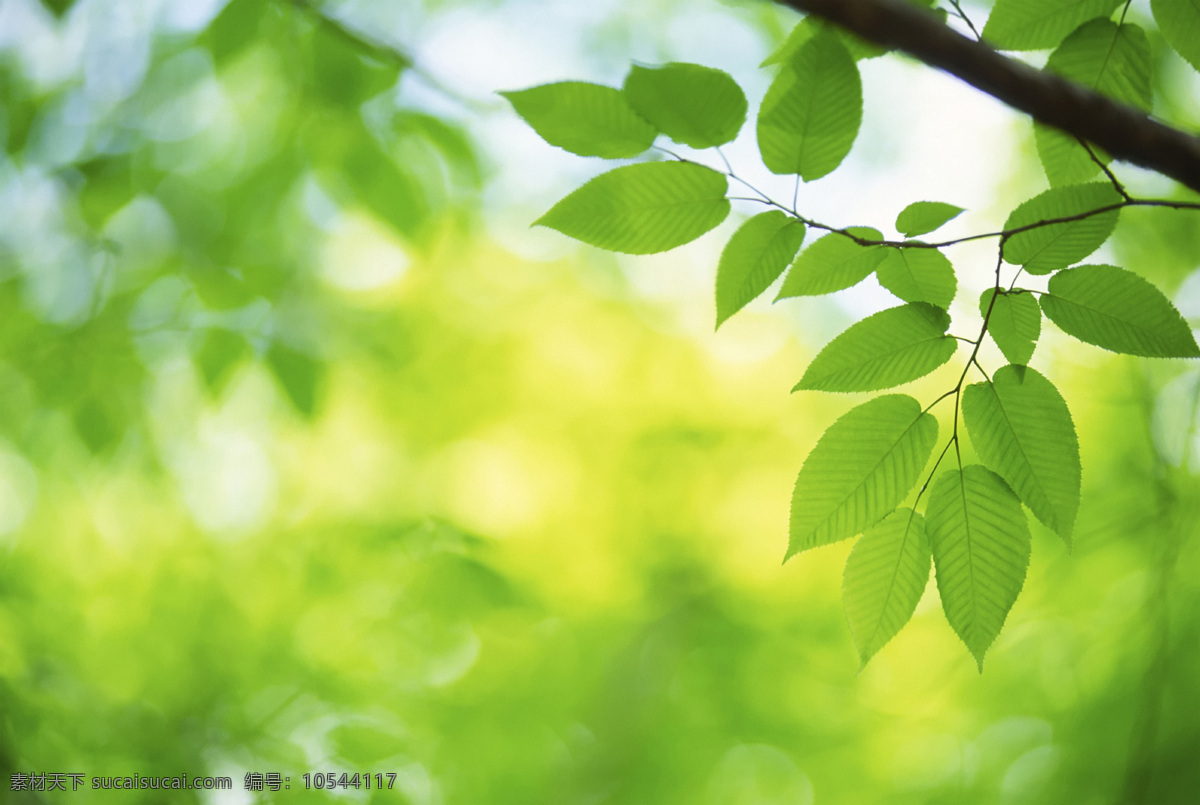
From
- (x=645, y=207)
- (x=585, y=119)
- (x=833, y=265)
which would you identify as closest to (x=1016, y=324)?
(x=833, y=265)

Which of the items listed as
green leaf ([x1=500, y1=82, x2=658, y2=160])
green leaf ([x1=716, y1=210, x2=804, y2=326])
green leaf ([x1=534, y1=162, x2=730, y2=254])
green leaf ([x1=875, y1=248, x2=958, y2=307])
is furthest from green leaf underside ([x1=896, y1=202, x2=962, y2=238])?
green leaf ([x1=500, y1=82, x2=658, y2=160])

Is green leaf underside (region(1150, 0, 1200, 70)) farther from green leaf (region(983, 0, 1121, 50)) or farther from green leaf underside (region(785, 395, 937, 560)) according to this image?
green leaf underside (region(785, 395, 937, 560))

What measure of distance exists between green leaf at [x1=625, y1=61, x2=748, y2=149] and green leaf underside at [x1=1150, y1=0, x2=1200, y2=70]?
0.57m

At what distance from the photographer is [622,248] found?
2.87 feet

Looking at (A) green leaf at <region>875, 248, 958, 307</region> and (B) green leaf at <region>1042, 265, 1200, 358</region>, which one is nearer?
(B) green leaf at <region>1042, 265, 1200, 358</region>

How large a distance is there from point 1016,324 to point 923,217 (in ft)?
0.62

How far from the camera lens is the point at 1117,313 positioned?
82 cm

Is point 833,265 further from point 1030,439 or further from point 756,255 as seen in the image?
point 1030,439

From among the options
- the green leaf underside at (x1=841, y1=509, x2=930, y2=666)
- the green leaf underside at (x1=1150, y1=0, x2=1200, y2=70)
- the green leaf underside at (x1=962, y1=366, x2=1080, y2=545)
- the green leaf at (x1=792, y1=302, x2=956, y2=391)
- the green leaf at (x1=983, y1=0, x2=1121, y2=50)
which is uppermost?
the green leaf at (x1=983, y1=0, x2=1121, y2=50)

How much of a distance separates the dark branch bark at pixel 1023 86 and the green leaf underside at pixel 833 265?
1.21ft

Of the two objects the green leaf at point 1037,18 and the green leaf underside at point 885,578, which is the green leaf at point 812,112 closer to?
the green leaf at point 1037,18

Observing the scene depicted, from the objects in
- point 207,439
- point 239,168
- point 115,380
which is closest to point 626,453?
point 207,439

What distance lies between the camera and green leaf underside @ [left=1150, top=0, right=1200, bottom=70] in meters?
0.85

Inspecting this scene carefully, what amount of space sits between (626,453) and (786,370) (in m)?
1.97
